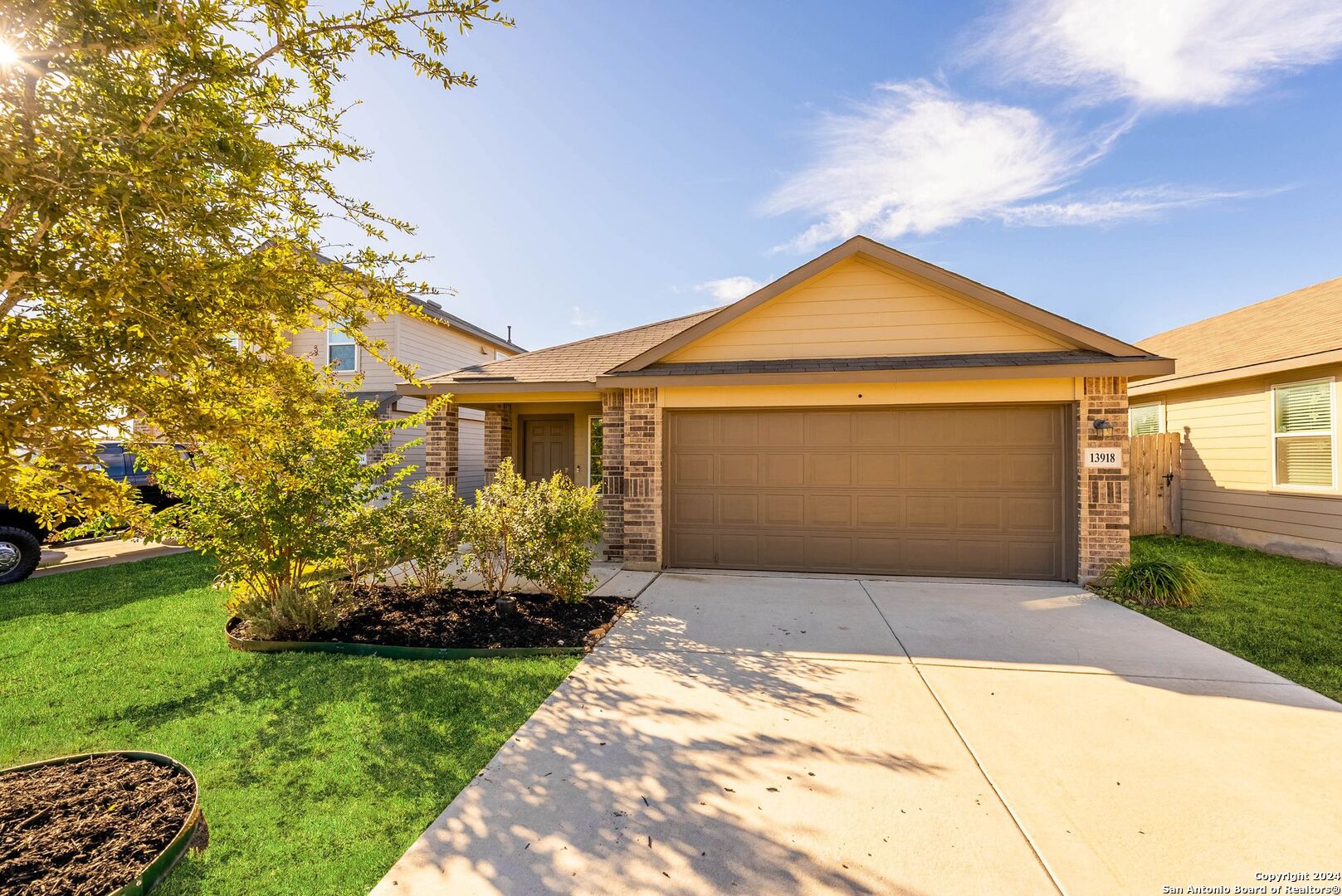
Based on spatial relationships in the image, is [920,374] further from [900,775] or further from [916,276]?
[900,775]

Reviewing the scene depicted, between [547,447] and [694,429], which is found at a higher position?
[694,429]

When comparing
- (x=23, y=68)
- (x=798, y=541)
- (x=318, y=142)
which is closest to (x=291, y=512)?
(x=318, y=142)

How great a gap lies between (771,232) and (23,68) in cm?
1097

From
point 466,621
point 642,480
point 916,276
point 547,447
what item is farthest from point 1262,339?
point 466,621

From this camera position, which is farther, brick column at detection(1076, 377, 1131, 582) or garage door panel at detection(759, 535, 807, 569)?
garage door panel at detection(759, 535, 807, 569)

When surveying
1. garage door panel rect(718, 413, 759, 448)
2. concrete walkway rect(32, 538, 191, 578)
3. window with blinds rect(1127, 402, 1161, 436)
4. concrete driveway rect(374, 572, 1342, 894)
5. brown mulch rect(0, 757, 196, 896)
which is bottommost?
concrete walkway rect(32, 538, 191, 578)

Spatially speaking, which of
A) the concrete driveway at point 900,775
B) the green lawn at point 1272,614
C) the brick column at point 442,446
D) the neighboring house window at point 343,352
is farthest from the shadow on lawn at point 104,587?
the green lawn at point 1272,614

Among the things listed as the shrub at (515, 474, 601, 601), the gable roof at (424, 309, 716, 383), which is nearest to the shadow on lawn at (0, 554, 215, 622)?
the gable roof at (424, 309, 716, 383)

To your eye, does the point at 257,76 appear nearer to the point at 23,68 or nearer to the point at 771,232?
the point at 23,68

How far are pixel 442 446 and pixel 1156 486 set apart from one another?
47.1 ft

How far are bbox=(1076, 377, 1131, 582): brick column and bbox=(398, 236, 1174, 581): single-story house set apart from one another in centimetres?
2

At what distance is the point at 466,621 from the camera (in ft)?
17.5

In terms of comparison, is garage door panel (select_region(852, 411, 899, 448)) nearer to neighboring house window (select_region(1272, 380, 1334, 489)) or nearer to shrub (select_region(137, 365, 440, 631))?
shrub (select_region(137, 365, 440, 631))

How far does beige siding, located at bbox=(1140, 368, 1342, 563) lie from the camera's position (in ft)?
26.6
